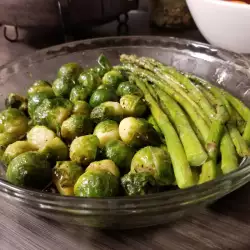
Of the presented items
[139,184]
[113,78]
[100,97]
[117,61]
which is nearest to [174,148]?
[139,184]

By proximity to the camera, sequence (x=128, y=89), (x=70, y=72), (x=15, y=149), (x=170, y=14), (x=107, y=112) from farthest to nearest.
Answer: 1. (x=170, y=14)
2. (x=70, y=72)
3. (x=128, y=89)
4. (x=107, y=112)
5. (x=15, y=149)

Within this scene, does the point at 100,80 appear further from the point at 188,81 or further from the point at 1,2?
the point at 1,2

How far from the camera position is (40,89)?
1610mm

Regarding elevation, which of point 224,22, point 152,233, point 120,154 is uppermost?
point 224,22

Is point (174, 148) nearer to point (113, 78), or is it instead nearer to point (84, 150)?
point (84, 150)

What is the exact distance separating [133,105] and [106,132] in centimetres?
18

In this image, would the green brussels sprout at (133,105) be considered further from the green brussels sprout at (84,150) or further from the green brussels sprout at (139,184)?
the green brussels sprout at (139,184)

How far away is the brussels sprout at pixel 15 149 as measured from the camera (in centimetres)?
126

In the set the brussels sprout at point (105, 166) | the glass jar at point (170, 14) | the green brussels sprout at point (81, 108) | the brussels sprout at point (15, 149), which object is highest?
the glass jar at point (170, 14)

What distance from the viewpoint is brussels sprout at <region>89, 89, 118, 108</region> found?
4.88 feet

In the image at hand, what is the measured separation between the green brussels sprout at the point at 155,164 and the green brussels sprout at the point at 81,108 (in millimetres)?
352

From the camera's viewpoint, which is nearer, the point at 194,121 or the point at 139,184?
the point at 139,184

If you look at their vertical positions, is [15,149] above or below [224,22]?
below

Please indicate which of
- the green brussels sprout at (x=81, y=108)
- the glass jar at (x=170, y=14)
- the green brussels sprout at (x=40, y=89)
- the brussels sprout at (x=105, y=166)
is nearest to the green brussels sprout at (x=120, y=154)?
the brussels sprout at (x=105, y=166)
